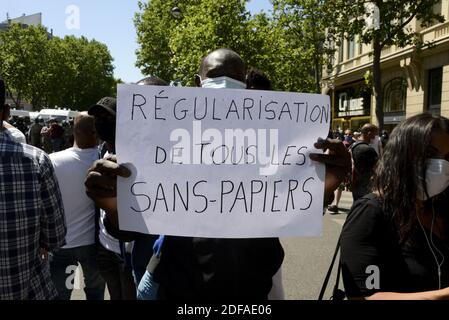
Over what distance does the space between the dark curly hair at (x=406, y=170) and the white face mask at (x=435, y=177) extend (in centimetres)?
2

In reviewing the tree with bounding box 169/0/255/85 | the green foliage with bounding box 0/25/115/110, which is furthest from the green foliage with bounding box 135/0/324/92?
the green foliage with bounding box 0/25/115/110

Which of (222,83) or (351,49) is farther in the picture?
(351,49)

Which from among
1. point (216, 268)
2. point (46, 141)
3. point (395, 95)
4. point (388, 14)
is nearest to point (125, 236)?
point (216, 268)

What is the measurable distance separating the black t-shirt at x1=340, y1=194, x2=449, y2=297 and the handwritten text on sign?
0.66 feet

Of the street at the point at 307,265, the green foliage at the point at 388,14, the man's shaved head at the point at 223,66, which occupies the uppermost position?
the green foliage at the point at 388,14

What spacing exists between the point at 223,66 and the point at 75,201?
166 cm

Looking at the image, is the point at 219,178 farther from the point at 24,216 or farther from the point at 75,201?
the point at 75,201

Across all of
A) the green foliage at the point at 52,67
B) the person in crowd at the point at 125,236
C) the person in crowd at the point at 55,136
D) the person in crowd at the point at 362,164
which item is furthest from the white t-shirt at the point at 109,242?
the green foliage at the point at 52,67

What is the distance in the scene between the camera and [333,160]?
1669 mm

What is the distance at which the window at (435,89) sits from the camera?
19.9 m

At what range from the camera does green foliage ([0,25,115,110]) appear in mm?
37094

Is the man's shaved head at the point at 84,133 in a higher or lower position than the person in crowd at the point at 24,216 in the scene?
higher

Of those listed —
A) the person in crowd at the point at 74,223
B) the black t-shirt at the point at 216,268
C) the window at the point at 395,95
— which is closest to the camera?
the black t-shirt at the point at 216,268

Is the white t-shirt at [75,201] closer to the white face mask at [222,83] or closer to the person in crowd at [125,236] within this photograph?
the person in crowd at [125,236]
